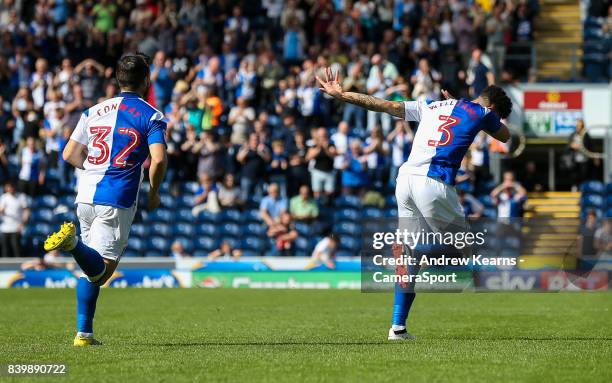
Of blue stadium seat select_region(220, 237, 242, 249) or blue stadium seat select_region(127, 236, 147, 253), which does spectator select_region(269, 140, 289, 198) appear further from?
blue stadium seat select_region(127, 236, 147, 253)

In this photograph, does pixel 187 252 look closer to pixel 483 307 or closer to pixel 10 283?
pixel 10 283

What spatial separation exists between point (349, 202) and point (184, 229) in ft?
11.7

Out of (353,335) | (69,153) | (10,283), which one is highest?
(69,153)

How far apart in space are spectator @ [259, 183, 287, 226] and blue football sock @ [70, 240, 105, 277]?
46.1 ft

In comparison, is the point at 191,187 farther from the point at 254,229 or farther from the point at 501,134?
the point at 501,134

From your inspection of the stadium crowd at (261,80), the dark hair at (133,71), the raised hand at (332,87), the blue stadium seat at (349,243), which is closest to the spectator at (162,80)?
the stadium crowd at (261,80)

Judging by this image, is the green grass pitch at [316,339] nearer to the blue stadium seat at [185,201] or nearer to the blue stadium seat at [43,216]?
the blue stadium seat at [185,201]

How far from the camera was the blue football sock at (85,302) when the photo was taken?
9391 mm

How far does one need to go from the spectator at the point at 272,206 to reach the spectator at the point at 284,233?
0.21 meters

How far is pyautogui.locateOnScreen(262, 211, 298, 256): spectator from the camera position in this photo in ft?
75.2

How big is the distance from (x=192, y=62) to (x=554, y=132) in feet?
28.1

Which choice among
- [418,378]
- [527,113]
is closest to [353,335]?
[418,378]

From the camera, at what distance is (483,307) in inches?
607

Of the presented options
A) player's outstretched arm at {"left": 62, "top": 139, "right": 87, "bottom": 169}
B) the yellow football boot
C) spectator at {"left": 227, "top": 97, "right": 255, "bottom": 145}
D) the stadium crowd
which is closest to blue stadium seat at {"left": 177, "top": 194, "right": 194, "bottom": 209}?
the stadium crowd
